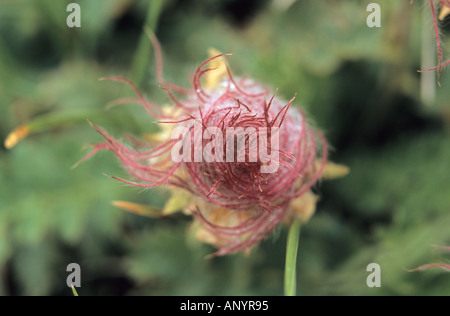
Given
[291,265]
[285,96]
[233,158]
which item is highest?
[285,96]

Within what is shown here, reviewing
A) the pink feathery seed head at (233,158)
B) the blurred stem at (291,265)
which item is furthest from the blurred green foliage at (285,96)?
the blurred stem at (291,265)

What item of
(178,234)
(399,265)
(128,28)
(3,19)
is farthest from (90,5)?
(399,265)

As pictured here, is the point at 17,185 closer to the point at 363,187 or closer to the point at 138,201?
the point at 138,201

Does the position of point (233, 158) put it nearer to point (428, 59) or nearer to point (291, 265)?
point (291, 265)

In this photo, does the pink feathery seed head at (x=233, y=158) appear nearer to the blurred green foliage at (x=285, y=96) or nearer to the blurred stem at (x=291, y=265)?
the blurred stem at (x=291, y=265)

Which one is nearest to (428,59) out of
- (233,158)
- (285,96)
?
(285,96)

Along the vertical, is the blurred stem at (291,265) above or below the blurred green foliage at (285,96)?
below

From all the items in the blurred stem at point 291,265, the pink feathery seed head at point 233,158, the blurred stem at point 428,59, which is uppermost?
the blurred stem at point 428,59

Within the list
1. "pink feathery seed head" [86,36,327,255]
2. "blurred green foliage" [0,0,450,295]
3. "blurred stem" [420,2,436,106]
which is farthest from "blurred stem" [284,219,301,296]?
"blurred stem" [420,2,436,106]
